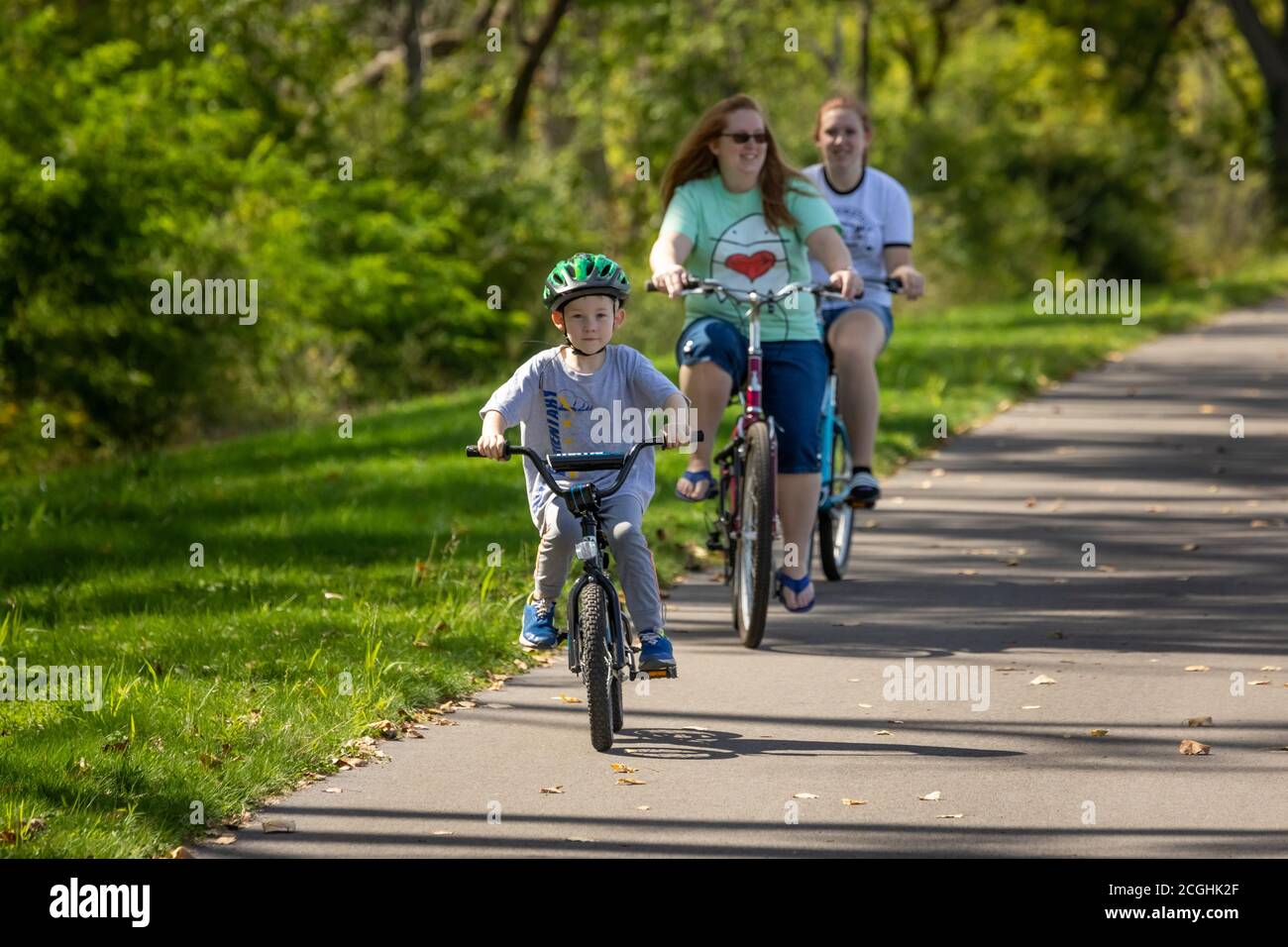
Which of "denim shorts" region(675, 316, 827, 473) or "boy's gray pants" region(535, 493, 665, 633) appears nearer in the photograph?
"boy's gray pants" region(535, 493, 665, 633)

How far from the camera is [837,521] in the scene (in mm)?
9750

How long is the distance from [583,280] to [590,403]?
1.36ft

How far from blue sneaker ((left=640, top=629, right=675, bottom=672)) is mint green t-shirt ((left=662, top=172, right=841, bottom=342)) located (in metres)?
2.03

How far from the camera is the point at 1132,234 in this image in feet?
114

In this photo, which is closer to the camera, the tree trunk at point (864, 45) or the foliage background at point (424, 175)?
the foliage background at point (424, 175)

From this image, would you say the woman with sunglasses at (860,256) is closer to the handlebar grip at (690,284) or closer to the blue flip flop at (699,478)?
the blue flip flop at (699,478)

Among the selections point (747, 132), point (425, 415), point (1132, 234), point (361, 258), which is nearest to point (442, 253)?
point (361, 258)

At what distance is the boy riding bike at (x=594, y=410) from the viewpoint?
663 cm

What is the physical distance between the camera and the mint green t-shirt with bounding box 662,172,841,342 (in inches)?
332

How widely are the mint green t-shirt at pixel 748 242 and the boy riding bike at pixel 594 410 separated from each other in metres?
1.65

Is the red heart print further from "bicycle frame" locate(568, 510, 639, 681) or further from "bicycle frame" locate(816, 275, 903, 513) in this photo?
"bicycle frame" locate(568, 510, 639, 681)

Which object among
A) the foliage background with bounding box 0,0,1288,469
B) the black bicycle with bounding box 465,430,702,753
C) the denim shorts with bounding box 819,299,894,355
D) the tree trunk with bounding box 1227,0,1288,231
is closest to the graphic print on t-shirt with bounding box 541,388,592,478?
the black bicycle with bounding box 465,430,702,753

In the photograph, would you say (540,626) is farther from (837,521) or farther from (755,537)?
(837,521)

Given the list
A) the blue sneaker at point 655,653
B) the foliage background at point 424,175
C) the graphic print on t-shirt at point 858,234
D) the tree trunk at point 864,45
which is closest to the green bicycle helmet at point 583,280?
the foliage background at point 424,175
